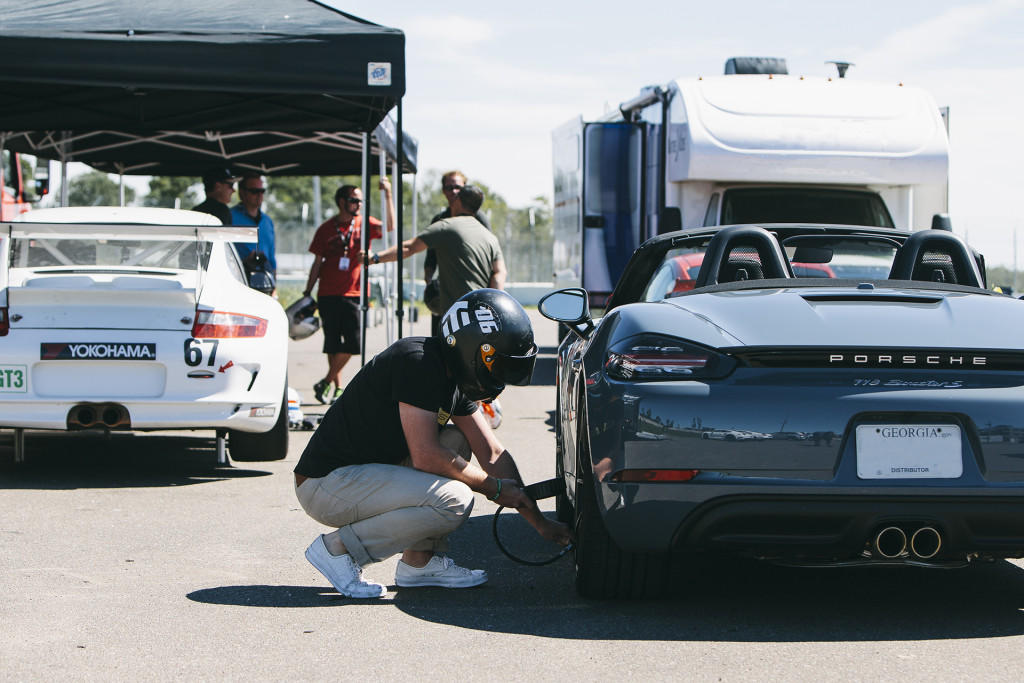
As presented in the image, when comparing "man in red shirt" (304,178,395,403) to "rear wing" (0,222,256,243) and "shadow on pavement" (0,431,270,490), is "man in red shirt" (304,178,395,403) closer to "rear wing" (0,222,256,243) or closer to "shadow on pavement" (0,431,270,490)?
"shadow on pavement" (0,431,270,490)

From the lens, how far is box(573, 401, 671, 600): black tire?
419 cm

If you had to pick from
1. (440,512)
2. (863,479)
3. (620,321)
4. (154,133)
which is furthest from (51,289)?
(154,133)

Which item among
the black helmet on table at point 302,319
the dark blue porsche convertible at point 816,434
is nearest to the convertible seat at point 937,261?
the dark blue porsche convertible at point 816,434

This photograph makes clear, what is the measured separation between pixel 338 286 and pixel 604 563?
683 cm

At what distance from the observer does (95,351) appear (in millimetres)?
6656

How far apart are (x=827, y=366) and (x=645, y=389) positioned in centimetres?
55

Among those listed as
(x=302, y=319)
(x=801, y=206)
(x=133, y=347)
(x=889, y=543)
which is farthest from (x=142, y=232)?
(x=801, y=206)

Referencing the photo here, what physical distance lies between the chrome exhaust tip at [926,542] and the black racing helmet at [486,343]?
4.55ft

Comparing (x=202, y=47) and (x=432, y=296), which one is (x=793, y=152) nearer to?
(x=432, y=296)

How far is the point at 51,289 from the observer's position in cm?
675

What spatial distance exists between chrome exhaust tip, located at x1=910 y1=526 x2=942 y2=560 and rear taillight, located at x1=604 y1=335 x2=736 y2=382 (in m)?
0.75

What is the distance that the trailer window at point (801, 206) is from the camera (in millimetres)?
11344

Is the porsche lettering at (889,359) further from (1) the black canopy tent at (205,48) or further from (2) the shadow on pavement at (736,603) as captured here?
(1) the black canopy tent at (205,48)

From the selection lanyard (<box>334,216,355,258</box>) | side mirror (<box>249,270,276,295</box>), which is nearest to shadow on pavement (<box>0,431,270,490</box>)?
side mirror (<box>249,270,276,295</box>)
